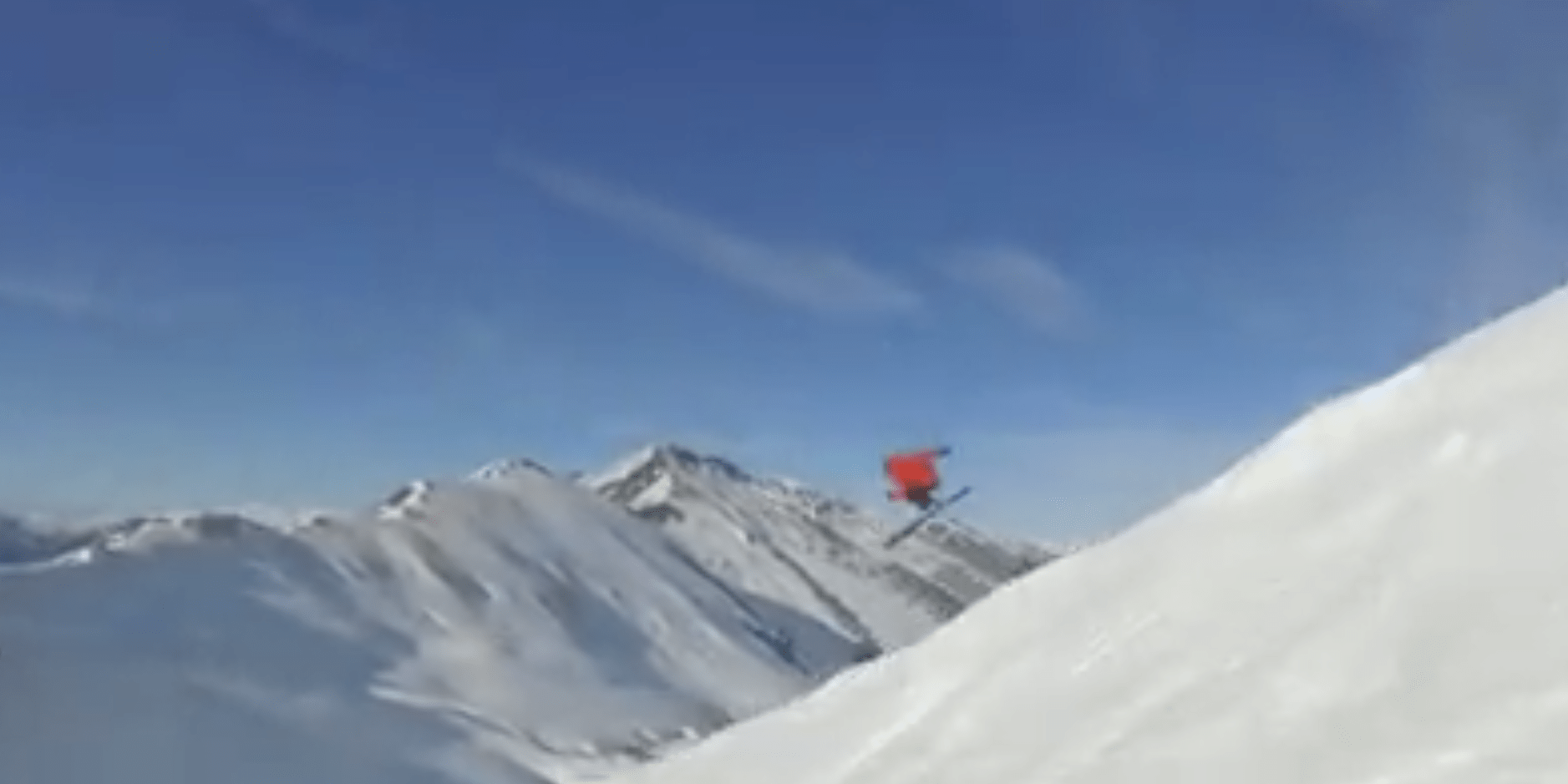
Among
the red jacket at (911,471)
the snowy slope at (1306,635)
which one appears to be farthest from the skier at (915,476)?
the snowy slope at (1306,635)

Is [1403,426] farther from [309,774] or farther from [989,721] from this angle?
[309,774]

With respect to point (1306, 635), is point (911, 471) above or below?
above

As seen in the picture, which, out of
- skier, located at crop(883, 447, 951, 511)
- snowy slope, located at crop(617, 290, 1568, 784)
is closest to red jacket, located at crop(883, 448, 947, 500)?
skier, located at crop(883, 447, 951, 511)

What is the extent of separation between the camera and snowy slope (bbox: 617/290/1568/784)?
651cm

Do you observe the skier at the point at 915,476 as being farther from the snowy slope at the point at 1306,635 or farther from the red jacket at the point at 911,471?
the snowy slope at the point at 1306,635

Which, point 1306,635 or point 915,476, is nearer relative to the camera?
point 1306,635

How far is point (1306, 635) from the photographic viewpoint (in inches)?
291

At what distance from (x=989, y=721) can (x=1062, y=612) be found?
0.96m

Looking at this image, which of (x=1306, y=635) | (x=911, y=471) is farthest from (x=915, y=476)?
(x=1306, y=635)

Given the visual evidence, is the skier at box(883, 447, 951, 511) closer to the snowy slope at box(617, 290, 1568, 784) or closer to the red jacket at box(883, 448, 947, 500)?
the red jacket at box(883, 448, 947, 500)

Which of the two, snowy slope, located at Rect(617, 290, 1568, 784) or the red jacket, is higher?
the red jacket

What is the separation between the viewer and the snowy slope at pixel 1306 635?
651 cm

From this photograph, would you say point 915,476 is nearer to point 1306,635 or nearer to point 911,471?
point 911,471

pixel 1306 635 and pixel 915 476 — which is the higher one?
pixel 915 476
